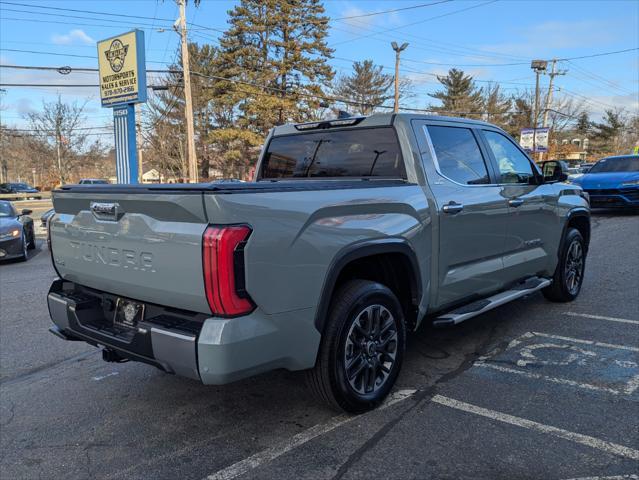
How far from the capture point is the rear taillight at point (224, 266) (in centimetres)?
244

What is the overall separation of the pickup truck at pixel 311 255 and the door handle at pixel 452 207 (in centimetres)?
1

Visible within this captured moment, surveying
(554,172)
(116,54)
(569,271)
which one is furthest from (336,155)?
(116,54)

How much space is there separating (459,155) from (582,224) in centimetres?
278

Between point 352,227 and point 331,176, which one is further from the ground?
point 331,176

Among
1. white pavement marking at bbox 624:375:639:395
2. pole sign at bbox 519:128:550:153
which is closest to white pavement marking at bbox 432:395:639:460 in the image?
white pavement marking at bbox 624:375:639:395

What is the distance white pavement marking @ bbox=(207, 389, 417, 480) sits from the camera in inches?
106

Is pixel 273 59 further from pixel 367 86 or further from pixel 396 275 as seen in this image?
pixel 396 275

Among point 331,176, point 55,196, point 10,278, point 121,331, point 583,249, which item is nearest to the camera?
point 121,331

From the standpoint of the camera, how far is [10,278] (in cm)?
855

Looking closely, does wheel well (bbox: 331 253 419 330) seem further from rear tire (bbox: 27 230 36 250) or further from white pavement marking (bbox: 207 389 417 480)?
rear tire (bbox: 27 230 36 250)

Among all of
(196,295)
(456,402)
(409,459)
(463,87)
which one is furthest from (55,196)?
(463,87)

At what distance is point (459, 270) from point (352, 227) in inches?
53.7

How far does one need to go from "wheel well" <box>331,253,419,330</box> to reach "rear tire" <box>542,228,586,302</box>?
2.72m

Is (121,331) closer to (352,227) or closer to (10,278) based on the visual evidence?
(352,227)
